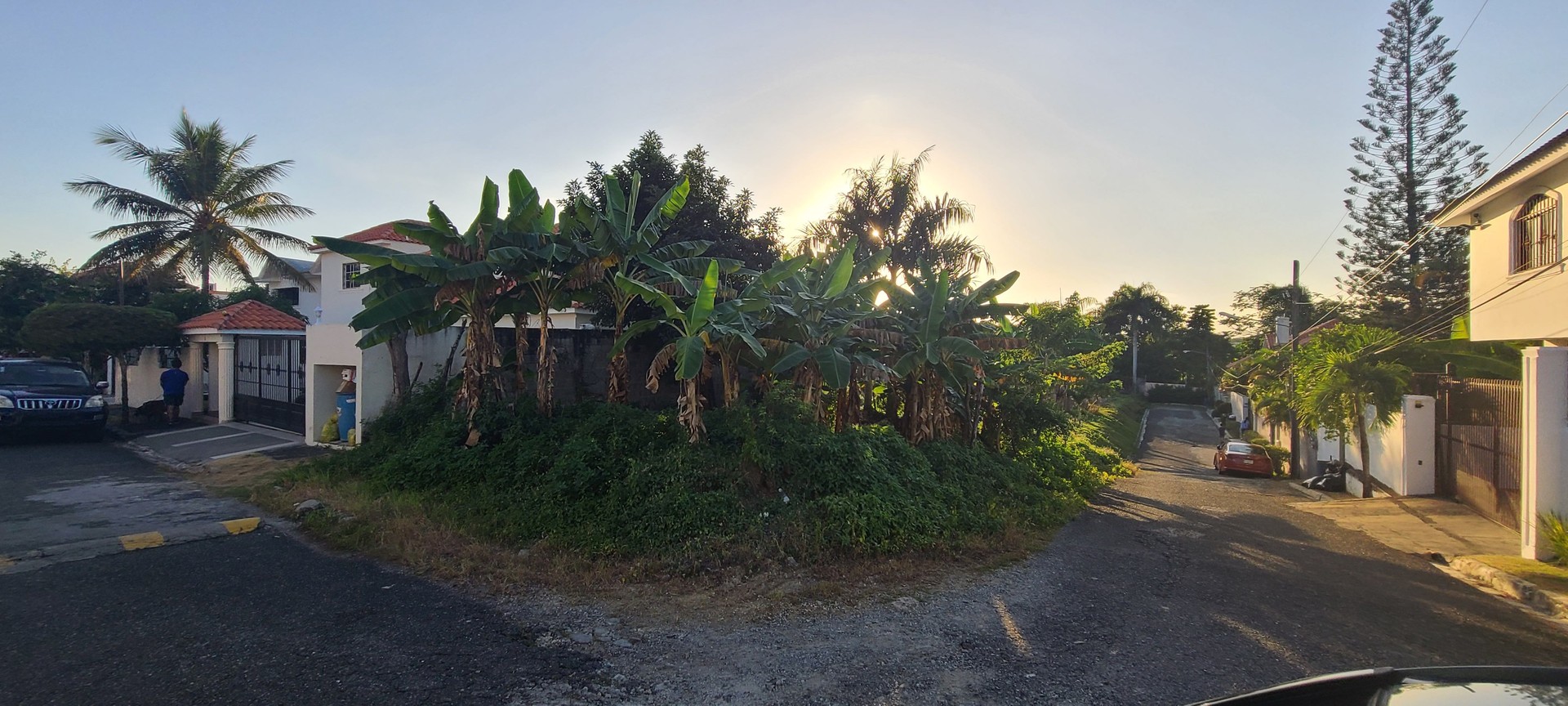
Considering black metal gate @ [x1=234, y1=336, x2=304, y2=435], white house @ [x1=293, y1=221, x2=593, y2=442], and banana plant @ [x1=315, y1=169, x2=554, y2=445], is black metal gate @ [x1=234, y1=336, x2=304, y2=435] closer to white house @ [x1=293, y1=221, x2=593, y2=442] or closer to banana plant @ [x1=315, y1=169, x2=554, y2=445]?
white house @ [x1=293, y1=221, x2=593, y2=442]

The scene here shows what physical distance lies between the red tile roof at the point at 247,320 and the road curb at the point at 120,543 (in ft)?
33.9

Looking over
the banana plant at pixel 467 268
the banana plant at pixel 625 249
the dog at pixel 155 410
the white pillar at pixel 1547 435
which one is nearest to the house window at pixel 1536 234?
the white pillar at pixel 1547 435

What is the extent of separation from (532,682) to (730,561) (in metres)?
2.60

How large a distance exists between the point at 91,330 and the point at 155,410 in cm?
219

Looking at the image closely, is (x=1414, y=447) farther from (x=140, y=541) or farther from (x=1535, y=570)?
(x=140, y=541)

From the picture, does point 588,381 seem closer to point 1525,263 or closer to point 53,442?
point 53,442

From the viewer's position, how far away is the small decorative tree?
54.2ft

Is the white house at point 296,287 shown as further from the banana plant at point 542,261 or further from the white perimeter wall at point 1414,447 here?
the white perimeter wall at point 1414,447

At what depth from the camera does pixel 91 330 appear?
16.5 m

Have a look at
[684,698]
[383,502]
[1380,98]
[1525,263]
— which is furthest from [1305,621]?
[1380,98]

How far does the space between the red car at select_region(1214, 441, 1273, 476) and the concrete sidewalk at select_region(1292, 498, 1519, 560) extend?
8.26 meters

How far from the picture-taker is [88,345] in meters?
16.7

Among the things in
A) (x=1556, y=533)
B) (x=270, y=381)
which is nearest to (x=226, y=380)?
(x=270, y=381)

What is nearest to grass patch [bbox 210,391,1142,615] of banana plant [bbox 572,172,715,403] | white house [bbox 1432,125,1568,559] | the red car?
banana plant [bbox 572,172,715,403]
